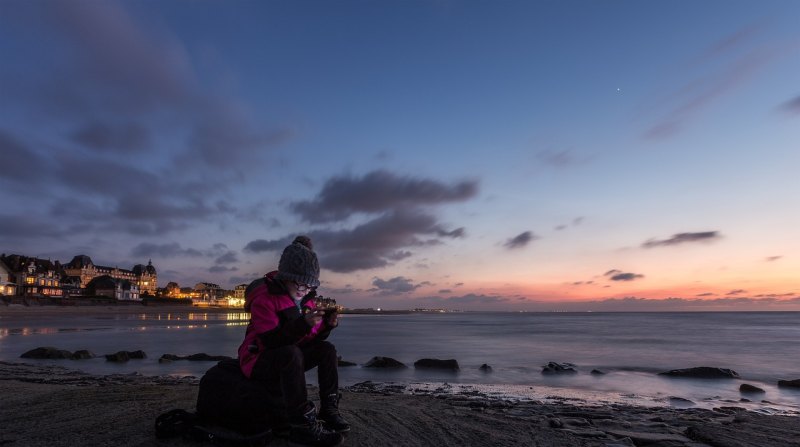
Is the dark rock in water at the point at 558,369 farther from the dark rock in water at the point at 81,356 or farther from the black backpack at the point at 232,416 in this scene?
the dark rock in water at the point at 81,356

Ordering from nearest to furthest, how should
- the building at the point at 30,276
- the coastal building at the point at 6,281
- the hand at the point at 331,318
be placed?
the hand at the point at 331,318, the coastal building at the point at 6,281, the building at the point at 30,276

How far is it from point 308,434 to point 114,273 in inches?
6709

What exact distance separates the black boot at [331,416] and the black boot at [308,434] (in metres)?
0.46

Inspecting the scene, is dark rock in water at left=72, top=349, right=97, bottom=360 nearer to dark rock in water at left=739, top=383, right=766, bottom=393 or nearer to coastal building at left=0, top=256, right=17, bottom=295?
dark rock in water at left=739, top=383, right=766, bottom=393

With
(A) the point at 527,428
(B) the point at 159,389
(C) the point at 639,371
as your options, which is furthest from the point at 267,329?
(C) the point at 639,371

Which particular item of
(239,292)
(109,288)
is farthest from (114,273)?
(239,292)

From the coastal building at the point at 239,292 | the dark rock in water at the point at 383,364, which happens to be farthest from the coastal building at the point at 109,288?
the dark rock in water at the point at 383,364

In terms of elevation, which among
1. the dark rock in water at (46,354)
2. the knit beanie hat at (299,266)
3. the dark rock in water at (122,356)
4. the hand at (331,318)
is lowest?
the dark rock in water at (122,356)

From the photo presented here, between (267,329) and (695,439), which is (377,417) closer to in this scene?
(267,329)

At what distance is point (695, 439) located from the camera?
6.45 meters

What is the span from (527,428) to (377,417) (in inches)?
81.6

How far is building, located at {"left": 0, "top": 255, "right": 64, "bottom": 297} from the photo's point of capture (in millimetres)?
94938

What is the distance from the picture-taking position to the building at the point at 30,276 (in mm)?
94938

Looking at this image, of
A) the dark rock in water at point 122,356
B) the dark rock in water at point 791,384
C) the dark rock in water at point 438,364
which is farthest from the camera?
the dark rock in water at point 122,356
